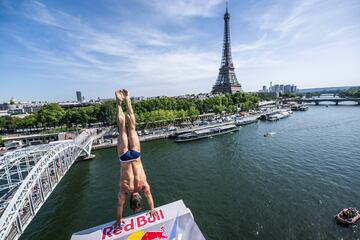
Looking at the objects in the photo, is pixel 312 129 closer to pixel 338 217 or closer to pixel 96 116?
pixel 338 217

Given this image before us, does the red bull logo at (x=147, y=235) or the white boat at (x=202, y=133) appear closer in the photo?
the red bull logo at (x=147, y=235)

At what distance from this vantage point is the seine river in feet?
49.2

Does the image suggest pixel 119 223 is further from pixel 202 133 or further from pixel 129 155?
pixel 202 133

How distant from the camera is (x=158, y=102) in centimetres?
6756

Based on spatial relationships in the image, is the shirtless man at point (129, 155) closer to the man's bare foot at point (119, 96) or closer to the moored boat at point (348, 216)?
the man's bare foot at point (119, 96)

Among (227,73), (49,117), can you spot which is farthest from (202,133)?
(227,73)

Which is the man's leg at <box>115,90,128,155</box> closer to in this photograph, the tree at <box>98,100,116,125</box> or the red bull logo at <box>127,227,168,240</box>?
the red bull logo at <box>127,227,168,240</box>

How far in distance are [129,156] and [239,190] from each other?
18.8 meters

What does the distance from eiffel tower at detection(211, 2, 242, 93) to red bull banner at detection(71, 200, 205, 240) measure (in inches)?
4411

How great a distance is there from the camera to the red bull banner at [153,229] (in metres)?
5.42

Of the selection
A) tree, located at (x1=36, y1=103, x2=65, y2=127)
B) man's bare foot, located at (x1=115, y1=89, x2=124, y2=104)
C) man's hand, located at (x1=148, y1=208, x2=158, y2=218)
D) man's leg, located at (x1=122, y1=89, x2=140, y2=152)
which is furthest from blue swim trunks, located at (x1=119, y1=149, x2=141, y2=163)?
tree, located at (x1=36, y1=103, x2=65, y2=127)

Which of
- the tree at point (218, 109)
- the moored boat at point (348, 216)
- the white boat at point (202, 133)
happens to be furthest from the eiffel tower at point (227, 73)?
the moored boat at point (348, 216)

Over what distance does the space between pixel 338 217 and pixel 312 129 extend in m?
39.9

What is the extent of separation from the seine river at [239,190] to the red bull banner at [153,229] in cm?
996
